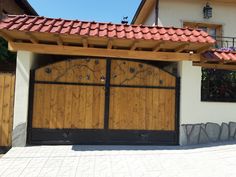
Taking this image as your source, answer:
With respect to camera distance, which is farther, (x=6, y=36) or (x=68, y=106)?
(x=68, y=106)

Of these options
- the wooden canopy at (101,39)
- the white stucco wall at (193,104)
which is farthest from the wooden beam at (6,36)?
the white stucco wall at (193,104)

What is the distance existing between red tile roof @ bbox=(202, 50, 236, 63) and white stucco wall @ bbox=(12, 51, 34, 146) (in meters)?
5.21

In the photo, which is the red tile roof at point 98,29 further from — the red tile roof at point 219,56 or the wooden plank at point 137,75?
the wooden plank at point 137,75

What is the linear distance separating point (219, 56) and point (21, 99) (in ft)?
Result: 19.5

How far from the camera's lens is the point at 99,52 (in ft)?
25.3

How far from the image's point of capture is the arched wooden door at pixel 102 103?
25.1ft

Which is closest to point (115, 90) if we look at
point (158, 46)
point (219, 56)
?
point (158, 46)

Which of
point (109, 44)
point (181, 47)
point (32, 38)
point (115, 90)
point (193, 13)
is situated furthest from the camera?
point (193, 13)

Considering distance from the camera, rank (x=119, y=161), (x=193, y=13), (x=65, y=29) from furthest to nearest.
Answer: (x=193, y=13), (x=65, y=29), (x=119, y=161)

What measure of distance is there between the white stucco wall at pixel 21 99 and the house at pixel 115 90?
3cm

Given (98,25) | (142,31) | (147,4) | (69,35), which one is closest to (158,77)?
(142,31)

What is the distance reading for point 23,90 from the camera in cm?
747

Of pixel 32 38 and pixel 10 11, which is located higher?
pixel 10 11

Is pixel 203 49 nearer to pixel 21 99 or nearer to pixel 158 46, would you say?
pixel 158 46
